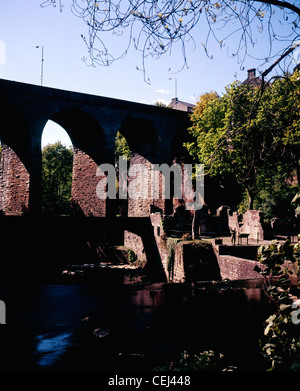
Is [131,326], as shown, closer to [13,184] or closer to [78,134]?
[13,184]

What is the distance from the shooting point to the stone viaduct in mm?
20094

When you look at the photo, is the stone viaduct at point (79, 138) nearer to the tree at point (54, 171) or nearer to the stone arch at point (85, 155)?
the stone arch at point (85, 155)

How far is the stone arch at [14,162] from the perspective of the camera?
20.2 metres

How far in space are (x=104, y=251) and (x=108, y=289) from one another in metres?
11.5

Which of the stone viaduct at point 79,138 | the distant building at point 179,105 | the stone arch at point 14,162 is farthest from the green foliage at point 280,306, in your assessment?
the distant building at point 179,105

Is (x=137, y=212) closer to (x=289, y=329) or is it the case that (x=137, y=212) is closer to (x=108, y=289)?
(x=108, y=289)

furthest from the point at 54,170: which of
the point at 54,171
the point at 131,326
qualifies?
the point at 131,326

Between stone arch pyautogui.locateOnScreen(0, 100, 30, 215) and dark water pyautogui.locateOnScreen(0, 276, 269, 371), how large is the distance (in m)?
9.03

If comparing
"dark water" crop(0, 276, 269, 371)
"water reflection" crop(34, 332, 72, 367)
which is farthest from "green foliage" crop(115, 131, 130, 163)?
"water reflection" crop(34, 332, 72, 367)

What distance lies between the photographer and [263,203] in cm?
2681

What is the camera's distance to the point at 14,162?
70.8ft

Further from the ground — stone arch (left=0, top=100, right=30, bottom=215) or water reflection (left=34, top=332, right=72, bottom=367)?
stone arch (left=0, top=100, right=30, bottom=215)

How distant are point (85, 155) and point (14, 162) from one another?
4.87m

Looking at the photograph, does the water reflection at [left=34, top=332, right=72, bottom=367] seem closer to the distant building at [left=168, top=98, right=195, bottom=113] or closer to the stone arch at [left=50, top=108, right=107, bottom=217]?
the stone arch at [left=50, top=108, right=107, bottom=217]
